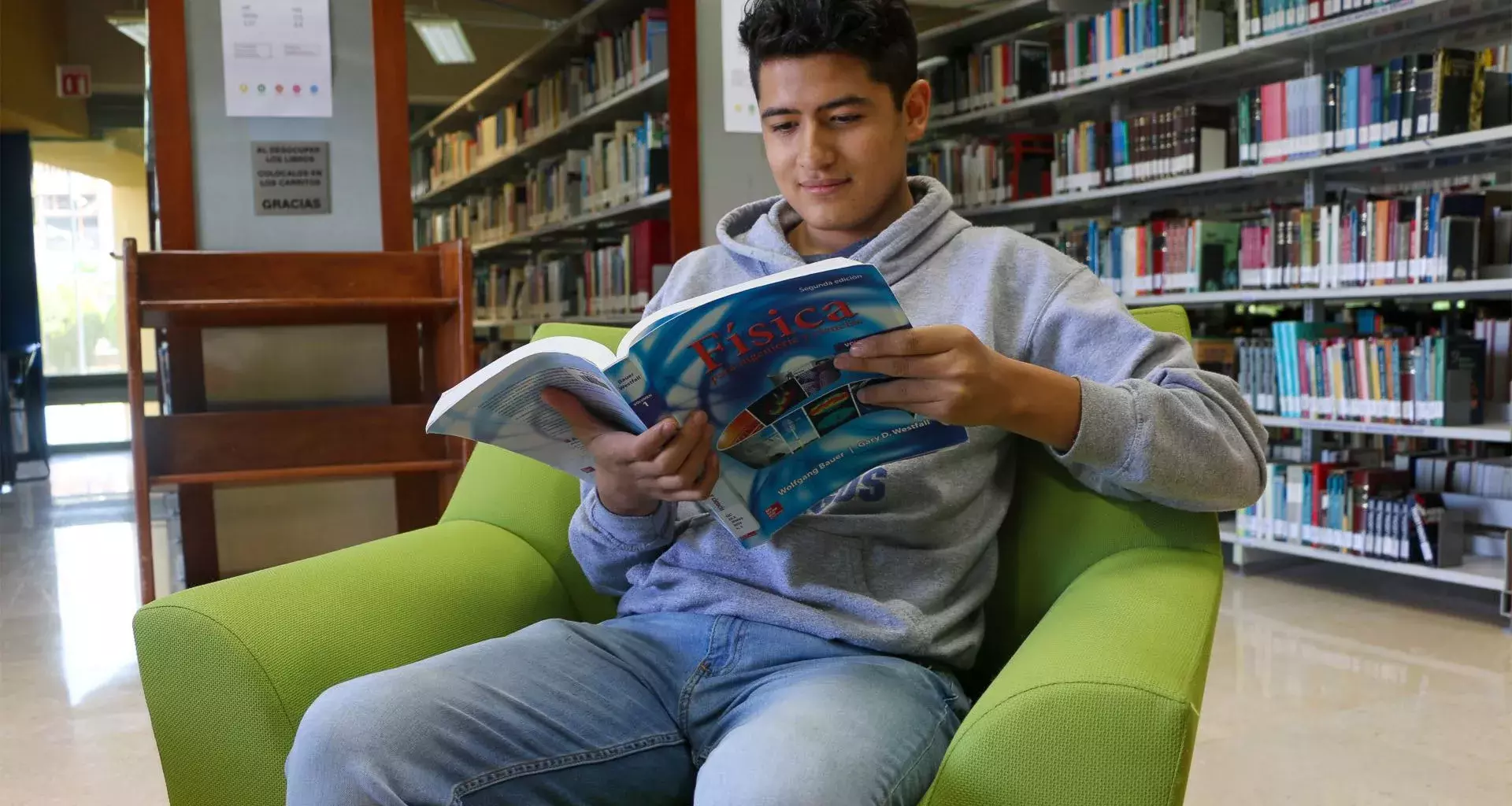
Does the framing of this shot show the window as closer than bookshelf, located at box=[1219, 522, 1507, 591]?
No

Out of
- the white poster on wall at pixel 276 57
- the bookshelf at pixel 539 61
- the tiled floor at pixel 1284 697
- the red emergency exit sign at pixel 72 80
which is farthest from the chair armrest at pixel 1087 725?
the red emergency exit sign at pixel 72 80

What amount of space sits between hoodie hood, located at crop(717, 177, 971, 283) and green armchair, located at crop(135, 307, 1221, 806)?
0.83 ft

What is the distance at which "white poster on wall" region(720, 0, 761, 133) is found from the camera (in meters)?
3.77

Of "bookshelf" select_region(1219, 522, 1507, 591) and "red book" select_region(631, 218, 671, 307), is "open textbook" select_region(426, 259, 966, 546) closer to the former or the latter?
"bookshelf" select_region(1219, 522, 1507, 591)

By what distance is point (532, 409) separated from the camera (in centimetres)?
105

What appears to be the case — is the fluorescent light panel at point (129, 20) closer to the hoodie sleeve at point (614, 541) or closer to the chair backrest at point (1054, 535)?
the hoodie sleeve at point (614, 541)

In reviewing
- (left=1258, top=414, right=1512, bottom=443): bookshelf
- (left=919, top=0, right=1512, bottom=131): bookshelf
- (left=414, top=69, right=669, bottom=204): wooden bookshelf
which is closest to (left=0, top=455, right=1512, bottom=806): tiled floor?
(left=1258, top=414, right=1512, bottom=443): bookshelf

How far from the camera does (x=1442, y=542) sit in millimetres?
3195

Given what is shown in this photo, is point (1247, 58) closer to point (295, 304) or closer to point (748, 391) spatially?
point (295, 304)

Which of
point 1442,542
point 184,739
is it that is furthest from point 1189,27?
point 184,739

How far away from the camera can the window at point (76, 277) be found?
955cm

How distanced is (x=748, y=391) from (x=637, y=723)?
327 mm

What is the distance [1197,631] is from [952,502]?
0.96 ft

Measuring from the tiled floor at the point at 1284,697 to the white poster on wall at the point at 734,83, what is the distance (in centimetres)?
204
